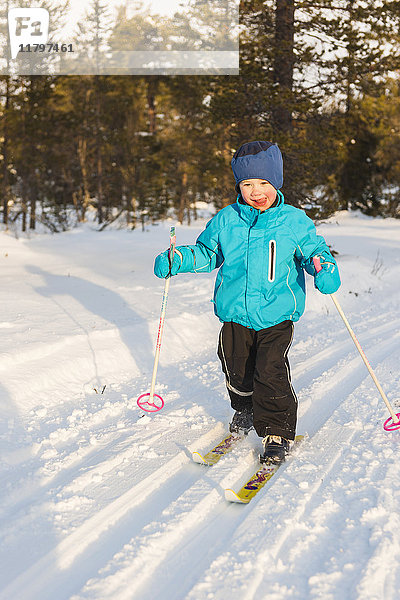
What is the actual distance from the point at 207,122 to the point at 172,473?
66.4ft

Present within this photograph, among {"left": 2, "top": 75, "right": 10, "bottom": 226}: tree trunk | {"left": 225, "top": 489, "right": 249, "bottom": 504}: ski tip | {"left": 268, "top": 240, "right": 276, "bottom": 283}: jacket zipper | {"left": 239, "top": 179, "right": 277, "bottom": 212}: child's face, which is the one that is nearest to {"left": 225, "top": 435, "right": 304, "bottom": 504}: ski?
{"left": 225, "top": 489, "right": 249, "bottom": 504}: ski tip

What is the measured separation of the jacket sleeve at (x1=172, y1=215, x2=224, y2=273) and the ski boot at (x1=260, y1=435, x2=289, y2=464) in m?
1.20

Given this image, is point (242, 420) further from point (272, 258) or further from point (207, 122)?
point (207, 122)

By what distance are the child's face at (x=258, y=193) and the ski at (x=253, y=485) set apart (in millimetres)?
1615

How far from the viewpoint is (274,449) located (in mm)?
3426

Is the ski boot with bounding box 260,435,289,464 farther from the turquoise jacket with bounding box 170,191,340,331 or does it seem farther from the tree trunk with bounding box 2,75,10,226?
the tree trunk with bounding box 2,75,10,226

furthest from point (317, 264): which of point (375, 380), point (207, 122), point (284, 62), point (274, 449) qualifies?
point (207, 122)

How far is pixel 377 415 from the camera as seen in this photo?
4090mm

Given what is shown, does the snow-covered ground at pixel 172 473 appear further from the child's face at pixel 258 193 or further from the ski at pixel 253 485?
the child's face at pixel 258 193

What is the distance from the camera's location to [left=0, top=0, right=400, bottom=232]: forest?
34.7 feet

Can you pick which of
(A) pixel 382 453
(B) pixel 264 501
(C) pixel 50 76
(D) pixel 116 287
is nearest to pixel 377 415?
(A) pixel 382 453

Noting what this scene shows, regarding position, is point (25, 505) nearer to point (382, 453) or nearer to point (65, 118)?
point (382, 453)

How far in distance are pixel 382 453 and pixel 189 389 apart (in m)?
1.90

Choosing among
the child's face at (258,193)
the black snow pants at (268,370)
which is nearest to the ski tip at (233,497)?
the black snow pants at (268,370)
